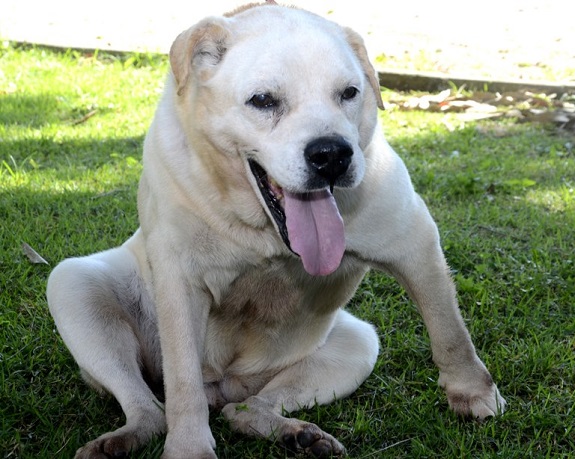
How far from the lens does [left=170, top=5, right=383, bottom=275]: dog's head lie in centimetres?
303

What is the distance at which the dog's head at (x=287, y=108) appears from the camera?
119 inches

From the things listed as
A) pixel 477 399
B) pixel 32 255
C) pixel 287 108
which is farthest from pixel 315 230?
pixel 32 255

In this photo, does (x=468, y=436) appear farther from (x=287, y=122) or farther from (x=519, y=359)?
(x=287, y=122)

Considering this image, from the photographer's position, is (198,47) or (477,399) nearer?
(198,47)

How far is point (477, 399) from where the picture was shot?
3465 mm

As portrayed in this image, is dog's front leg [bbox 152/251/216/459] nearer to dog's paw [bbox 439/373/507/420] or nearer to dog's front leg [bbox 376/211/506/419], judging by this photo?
dog's front leg [bbox 376/211/506/419]

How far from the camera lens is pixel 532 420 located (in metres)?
3.38

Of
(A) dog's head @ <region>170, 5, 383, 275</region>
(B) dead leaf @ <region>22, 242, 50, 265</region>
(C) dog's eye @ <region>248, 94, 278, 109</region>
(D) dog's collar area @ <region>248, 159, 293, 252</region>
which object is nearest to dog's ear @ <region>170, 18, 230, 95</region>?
(A) dog's head @ <region>170, 5, 383, 275</region>

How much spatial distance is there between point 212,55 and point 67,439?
1498 millimetres

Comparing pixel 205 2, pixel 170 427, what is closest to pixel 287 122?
pixel 170 427

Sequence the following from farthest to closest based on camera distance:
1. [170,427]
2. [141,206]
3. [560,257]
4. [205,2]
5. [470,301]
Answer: [205,2] → [560,257] → [470,301] → [141,206] → [170,427]

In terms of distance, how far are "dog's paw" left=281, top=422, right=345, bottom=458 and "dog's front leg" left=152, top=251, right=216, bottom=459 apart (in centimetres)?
29

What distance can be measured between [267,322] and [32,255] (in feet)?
5.43

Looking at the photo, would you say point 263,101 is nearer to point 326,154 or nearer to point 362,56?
point 326,154
